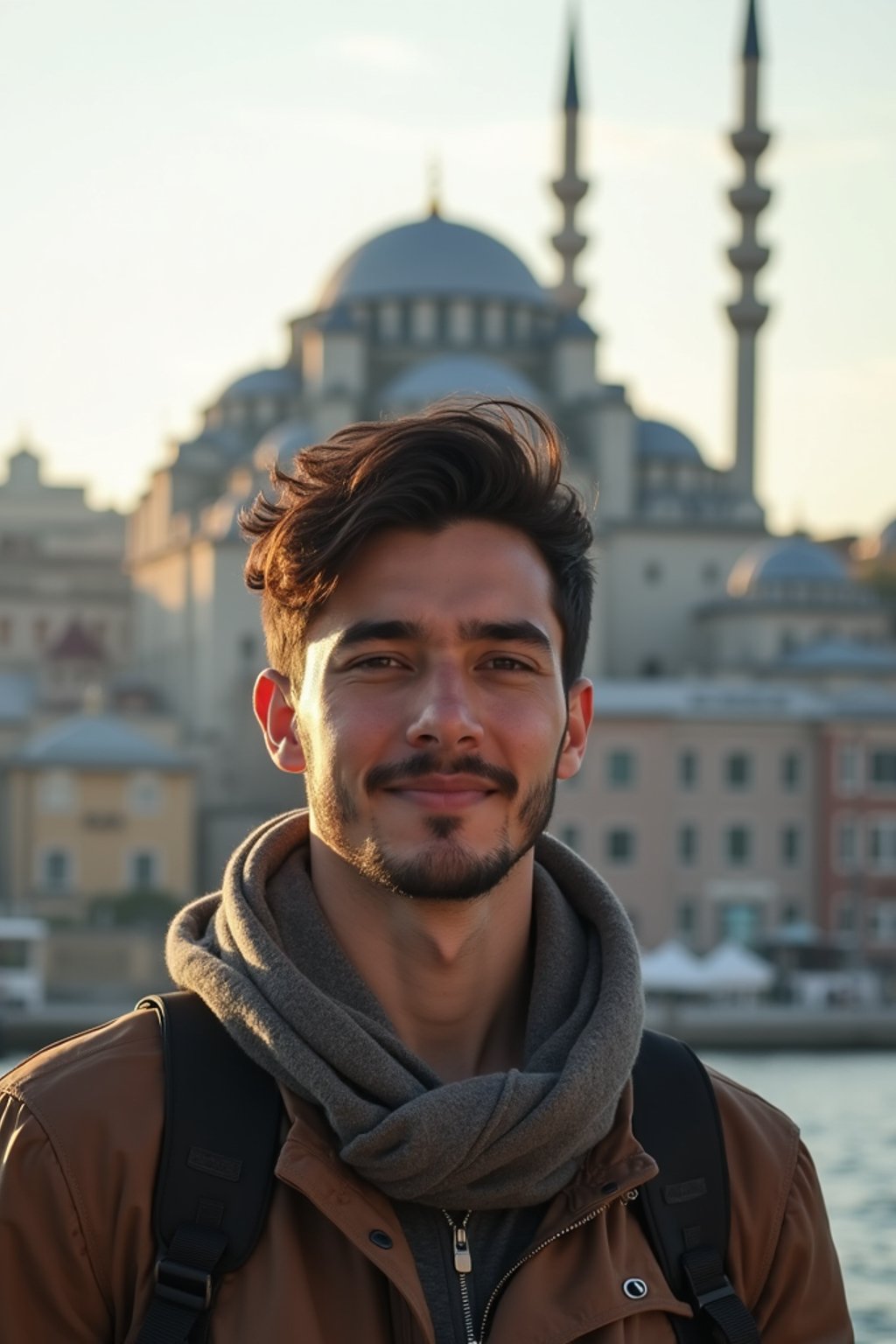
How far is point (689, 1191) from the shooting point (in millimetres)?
2410

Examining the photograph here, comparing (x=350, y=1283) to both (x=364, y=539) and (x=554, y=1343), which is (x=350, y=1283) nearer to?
(x=554, y=1343)

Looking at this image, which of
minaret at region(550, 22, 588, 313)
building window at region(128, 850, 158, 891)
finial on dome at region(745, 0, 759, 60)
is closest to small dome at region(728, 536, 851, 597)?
minaret at region(550, 22, 588, 313)

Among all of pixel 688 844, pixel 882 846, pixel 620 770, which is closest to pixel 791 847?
pixel 882 846

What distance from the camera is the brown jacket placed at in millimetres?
2248

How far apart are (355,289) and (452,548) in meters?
50.5

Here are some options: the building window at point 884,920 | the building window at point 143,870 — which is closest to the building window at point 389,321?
the building window at point 143,870

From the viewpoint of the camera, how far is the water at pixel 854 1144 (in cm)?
1216

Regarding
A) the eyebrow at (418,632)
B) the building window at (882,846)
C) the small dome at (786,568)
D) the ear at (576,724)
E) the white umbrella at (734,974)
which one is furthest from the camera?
the small dome at (786,568)

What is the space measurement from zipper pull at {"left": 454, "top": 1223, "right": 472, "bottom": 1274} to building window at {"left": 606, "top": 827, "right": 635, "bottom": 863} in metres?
34.6

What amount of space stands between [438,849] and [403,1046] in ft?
0.57

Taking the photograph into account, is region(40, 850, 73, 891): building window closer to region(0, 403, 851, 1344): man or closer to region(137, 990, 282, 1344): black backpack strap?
region(0, 403, 851, 1344): man

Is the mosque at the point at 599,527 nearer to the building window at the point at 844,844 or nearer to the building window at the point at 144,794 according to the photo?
the building window at the point at 844,844

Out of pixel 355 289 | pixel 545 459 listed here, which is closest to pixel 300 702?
pixel 545 459

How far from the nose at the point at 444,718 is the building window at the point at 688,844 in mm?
35563
